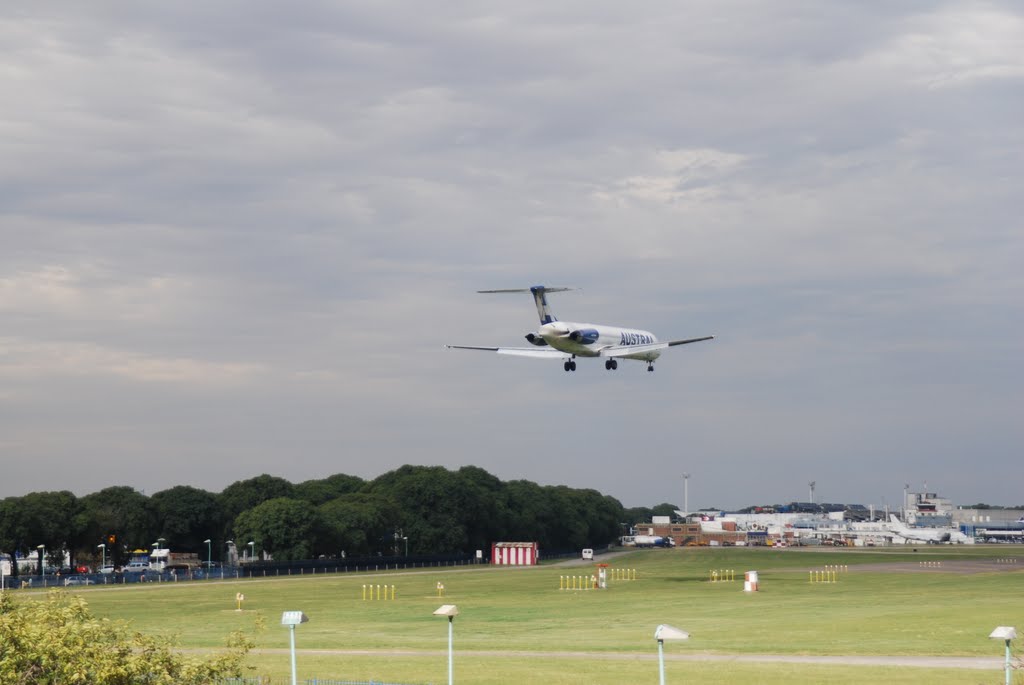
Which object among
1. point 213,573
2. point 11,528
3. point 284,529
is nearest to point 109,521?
point 11,528

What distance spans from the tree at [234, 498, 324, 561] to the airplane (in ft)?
281

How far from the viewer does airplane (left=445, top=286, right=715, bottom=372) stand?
95.8 meters

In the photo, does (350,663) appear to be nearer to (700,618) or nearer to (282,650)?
(282,650)

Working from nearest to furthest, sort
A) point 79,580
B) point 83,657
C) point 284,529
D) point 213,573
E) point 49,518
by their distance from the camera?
point 83,657, point 79,580, point 213,573, point 49,518, point 284,529

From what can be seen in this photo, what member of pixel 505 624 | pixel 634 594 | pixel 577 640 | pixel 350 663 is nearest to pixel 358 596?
pixel 634 594

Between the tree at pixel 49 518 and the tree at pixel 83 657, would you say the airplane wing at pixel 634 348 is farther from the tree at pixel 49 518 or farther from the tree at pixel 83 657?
the tree at pixel 49 518

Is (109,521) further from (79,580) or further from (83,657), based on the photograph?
(83,657)

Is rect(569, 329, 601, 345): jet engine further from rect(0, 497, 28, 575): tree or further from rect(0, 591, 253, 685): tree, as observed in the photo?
rect(0, 497, 28, 575): tree

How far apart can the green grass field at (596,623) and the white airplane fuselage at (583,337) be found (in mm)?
20182

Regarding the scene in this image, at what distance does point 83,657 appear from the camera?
32.8 m

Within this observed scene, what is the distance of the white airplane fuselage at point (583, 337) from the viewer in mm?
95562

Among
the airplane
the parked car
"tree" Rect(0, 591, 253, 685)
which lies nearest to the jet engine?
the airplane

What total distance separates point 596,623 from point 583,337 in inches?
903

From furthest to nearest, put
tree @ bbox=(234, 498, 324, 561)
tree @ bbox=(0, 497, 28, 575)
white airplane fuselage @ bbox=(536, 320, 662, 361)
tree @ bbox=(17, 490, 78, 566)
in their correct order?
tree @ bbox=(234, 498, 324, 561) < tree @ bbox=(17, 490, 78, 566) < tree @ bbox=(0, 497, 28, 575) < white airplane fuselage @ bbox=(536, 320, 662, 361)
